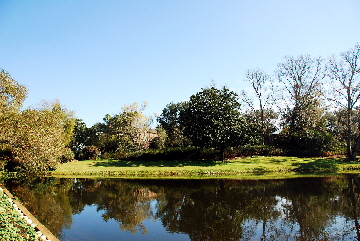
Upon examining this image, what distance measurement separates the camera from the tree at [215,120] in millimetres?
29769

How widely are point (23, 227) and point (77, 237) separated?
171 centimetres

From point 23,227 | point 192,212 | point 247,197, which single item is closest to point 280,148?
point 247,197

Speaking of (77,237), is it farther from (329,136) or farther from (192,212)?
(329,136)

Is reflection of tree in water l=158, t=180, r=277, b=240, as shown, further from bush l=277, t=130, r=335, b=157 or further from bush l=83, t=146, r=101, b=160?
bush l=277, t=130, r=335, b=157

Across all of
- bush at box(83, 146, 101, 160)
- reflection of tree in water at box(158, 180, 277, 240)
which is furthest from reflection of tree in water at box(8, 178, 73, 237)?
bush at box(83, 146, 101, 160)

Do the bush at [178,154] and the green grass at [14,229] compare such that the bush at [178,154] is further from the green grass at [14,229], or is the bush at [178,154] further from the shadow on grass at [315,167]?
the green grass at [14,229]

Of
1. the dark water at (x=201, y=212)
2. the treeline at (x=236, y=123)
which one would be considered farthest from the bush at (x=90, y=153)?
the dark water at (x=201, y=212)

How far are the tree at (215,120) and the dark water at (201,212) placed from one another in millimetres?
13504

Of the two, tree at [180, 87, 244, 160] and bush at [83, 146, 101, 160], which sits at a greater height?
tree at [180, 87, 244, 160]

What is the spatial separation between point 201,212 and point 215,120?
66.1 feet

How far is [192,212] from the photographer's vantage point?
10680 mm

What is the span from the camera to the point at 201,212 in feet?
34.9

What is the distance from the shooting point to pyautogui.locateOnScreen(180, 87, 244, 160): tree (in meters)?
29.8

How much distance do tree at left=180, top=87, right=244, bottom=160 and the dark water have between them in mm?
13504
